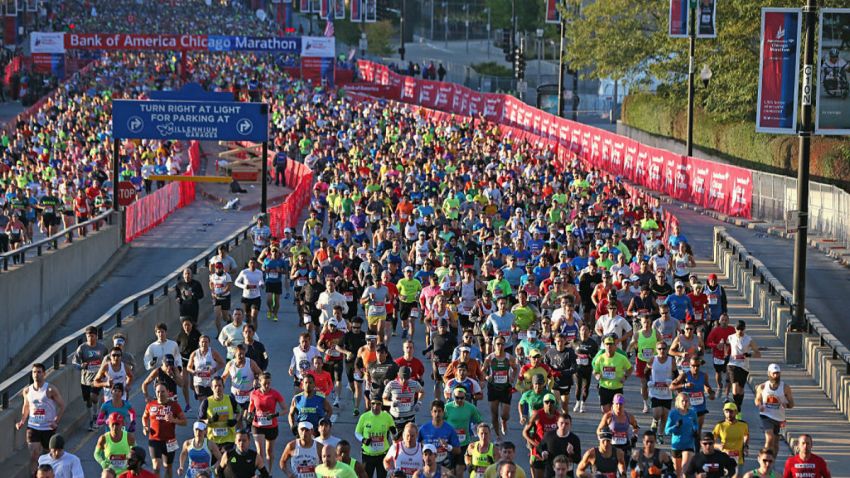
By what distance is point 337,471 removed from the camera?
14.4 metres

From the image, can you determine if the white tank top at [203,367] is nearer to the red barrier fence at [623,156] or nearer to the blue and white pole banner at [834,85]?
the blue and white pole banner at [834,85]

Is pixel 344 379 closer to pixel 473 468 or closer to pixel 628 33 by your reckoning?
pixel 473 468

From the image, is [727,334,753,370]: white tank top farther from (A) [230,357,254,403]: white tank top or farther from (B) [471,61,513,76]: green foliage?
(B) [471,61,513,76]: green foliage

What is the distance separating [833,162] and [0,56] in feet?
202

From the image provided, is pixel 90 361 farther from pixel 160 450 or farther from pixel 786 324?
pixel 786 324

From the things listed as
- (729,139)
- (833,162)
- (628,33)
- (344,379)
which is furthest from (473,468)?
(628,33)

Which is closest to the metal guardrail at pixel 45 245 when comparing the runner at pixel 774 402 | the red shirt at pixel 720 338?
the red shirt at pixel 720 338

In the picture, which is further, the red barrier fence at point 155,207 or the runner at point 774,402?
the red barrier fence at point 155,207

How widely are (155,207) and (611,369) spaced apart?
25.3 m

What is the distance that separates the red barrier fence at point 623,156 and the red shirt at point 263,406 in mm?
26629

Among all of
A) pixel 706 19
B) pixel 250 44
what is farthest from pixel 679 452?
pixel 250 44

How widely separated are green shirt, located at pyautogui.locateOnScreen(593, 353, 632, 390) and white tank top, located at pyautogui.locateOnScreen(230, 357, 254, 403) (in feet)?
13.7

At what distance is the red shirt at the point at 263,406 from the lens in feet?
55.8

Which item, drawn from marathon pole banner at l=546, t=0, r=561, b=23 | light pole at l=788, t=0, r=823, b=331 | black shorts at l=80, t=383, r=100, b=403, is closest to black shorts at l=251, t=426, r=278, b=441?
black shorts at l=80, t=383, r=100, b=403
